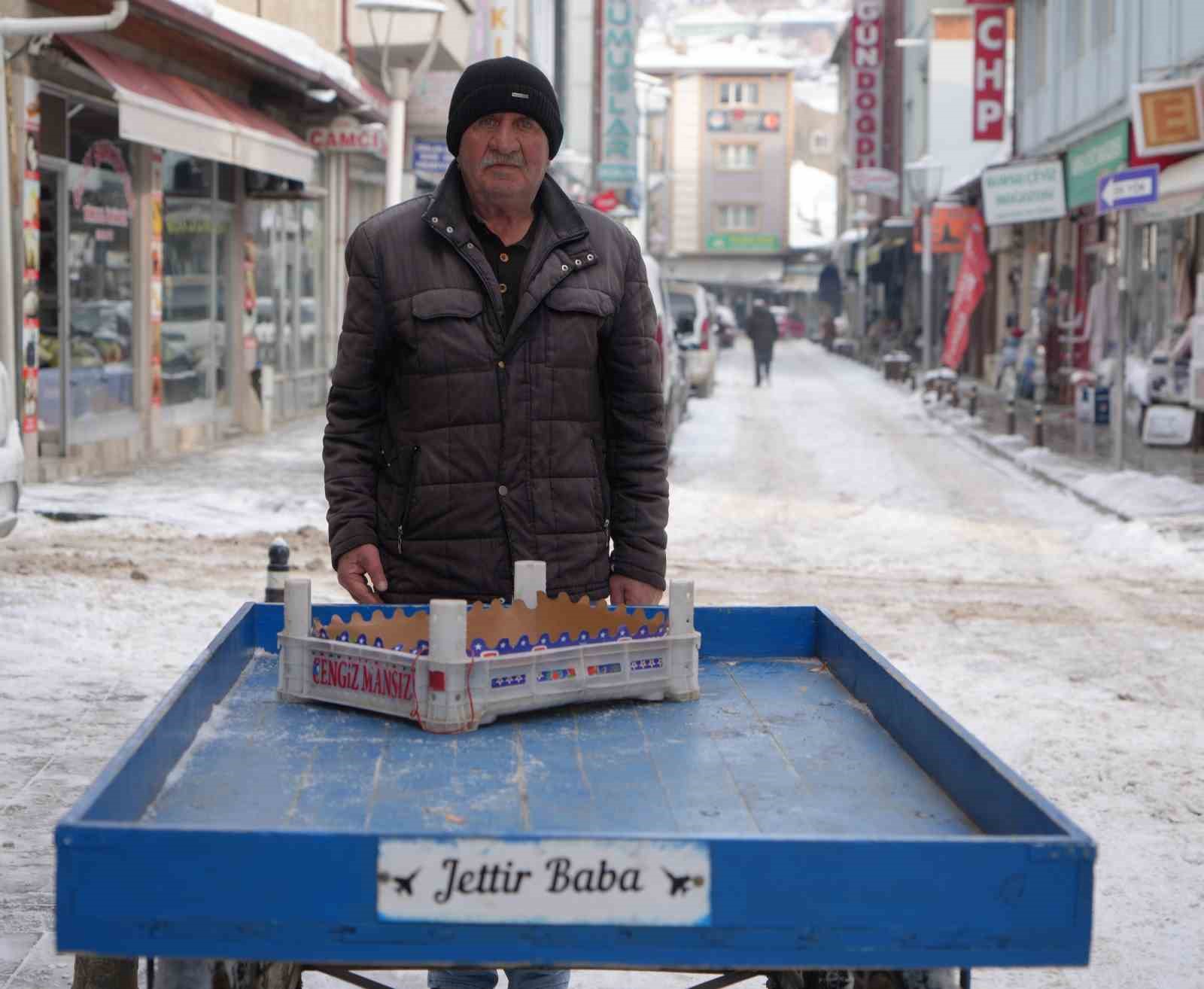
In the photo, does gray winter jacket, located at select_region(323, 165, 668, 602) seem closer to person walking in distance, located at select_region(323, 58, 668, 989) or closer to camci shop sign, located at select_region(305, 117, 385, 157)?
person walking in distance, located at select_region(323, 58, 668, 989)

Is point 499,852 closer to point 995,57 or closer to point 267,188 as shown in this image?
point 267,188

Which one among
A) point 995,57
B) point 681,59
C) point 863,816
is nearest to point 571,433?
point 863,816

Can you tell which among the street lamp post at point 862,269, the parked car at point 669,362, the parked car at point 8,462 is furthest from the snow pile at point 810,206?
the parked car at point 8,462

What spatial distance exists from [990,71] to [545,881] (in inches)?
1337

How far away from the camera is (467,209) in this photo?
154 inches

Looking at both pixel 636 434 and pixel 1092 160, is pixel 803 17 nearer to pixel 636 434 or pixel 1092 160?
pixel 1092 160

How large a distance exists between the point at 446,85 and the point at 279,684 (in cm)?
2320

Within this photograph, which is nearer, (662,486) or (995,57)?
(662,486)

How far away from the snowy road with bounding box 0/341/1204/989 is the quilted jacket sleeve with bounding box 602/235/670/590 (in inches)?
49.2

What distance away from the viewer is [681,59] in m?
104

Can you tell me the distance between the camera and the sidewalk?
15.0 m

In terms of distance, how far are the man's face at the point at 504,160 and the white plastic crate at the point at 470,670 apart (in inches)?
30.9

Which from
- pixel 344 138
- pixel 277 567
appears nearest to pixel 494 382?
pixel 277 567

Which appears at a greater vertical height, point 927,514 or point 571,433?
point 571,433
